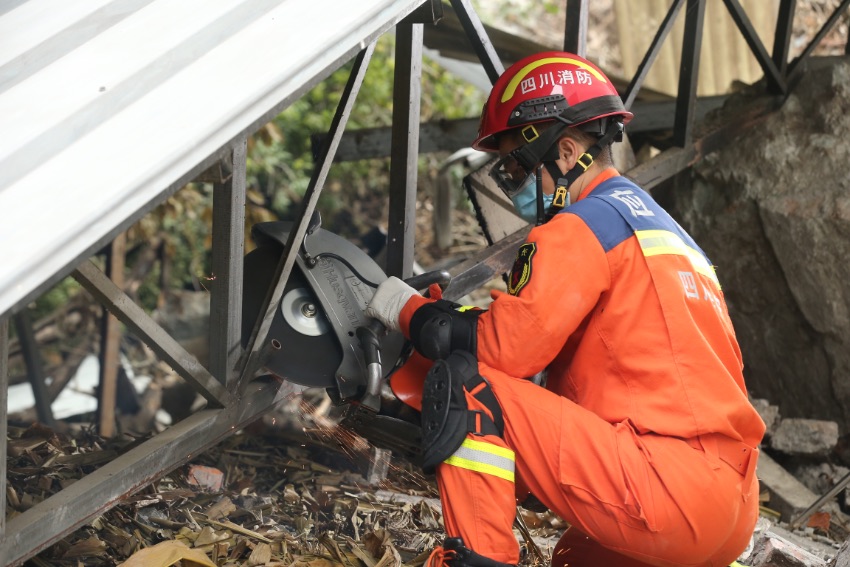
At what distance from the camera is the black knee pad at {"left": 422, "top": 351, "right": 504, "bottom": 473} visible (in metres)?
2.70

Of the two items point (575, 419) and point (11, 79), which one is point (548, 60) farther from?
point (11, 79)

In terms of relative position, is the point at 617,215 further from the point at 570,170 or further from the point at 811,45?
the point at 811,45

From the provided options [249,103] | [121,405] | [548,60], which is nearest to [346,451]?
[548,60]

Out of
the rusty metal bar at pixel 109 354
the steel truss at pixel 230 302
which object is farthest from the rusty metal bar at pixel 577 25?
the rusty metal bar at pixel 109 354

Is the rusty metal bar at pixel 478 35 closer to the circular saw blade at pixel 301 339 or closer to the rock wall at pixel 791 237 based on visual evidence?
the circular saw blade at pixel 301 339

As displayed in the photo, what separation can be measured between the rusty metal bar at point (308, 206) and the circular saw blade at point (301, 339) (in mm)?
114

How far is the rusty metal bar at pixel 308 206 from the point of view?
9.63ft

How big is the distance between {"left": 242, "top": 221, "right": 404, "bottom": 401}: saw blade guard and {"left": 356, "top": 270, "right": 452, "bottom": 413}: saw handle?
0.06 meters

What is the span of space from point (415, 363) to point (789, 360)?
301 centimetres

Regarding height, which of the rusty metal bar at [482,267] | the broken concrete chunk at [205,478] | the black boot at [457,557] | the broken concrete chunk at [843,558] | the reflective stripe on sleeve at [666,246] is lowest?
the broken concrete chunk at [205,478]

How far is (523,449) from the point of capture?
2.78m

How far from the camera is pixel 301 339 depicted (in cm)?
328

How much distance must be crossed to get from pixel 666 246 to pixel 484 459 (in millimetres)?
852

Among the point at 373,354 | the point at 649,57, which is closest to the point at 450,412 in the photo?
the point at 373,354
